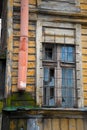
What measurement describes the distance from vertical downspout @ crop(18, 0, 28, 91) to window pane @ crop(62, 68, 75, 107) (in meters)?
1.20

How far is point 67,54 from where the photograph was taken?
8.98 m

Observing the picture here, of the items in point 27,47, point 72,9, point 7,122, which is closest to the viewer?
point 7,122

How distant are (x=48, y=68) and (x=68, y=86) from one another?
2.42 feet

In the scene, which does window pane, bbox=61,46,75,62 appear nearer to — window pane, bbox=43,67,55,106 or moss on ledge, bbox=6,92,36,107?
window pane, bbox=43,67,55,106

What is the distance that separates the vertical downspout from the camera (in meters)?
8.12

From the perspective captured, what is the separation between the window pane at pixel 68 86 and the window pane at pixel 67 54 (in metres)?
0.29

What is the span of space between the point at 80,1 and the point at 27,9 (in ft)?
5.74

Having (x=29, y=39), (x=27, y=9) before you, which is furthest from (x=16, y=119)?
(x=27, y=9)

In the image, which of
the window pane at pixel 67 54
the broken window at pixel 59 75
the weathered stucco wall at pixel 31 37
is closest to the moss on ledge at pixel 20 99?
the weathered stucco wall at pixel 31 37

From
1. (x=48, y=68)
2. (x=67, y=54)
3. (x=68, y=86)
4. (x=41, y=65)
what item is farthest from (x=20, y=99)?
(x=67, y=54)

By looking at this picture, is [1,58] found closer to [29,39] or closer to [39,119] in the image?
[29,39]

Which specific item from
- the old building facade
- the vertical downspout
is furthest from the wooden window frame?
the vertical downspout

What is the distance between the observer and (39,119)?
8.02 metres

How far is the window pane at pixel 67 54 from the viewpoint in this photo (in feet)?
29.3
